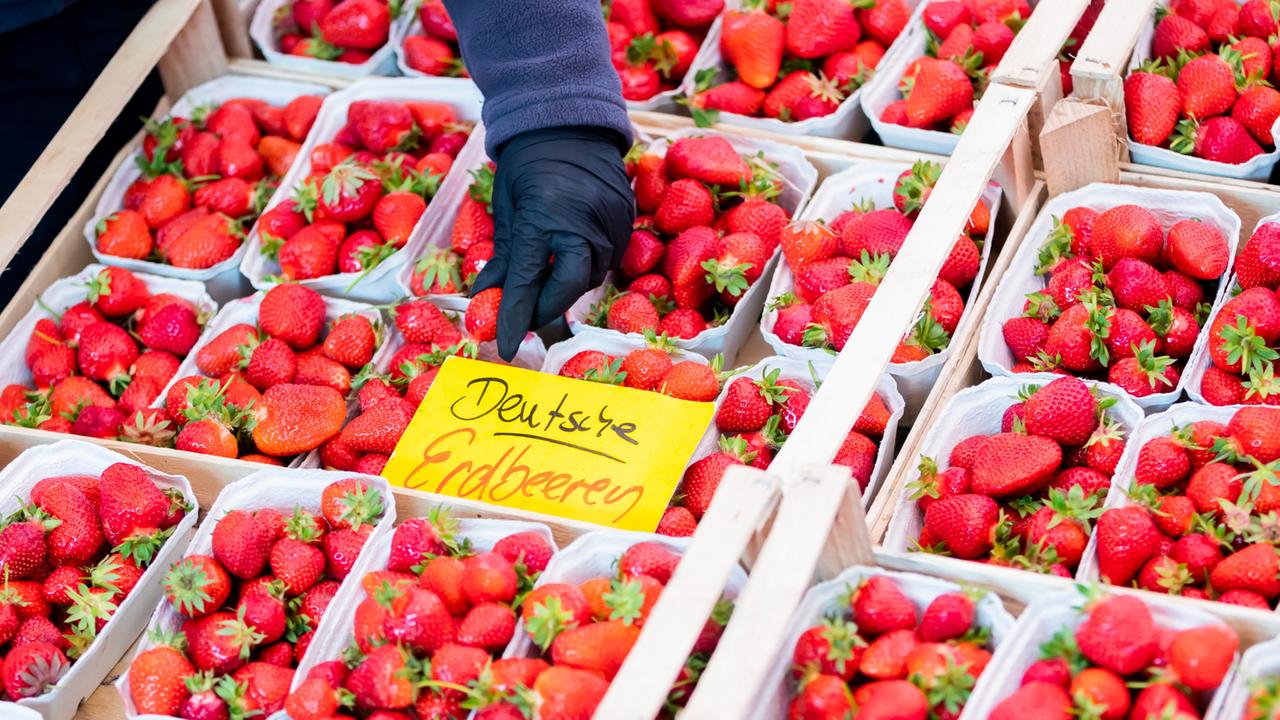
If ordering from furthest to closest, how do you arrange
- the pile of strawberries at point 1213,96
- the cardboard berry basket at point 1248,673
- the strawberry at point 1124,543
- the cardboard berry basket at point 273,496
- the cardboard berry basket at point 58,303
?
1. the cardboard berry basket at point 58,303
2. the pile of strawberries at point 1213,96
3. the cardboard berry basket at point 273,496
4. the strawberry at point 1124,543
5. the cardboard berry basket at point 1248,673

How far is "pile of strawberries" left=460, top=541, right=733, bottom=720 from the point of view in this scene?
153 cm

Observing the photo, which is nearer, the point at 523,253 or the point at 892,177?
the point at 523,253

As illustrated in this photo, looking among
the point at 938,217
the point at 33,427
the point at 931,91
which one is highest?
the point at 938,217

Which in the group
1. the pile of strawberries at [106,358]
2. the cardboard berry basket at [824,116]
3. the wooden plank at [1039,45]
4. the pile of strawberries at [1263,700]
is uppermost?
the wooden plank at [1039,45]

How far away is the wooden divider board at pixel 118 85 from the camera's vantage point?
7.92 ft

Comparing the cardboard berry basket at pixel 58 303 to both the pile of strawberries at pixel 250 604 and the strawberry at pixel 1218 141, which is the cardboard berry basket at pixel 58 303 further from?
the strawberry at pixel 1218 141

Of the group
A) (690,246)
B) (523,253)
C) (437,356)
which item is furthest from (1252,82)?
(437,356)

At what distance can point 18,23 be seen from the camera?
103 inches

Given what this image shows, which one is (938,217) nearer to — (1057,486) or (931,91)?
(1057,486)

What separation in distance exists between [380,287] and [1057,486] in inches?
50.5

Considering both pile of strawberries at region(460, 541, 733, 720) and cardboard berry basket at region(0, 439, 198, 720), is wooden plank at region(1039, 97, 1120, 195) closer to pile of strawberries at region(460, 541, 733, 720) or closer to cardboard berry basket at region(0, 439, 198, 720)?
pile of strawberries at region(460, 541, 733, 720)

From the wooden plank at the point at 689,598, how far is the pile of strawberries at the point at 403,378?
79cm

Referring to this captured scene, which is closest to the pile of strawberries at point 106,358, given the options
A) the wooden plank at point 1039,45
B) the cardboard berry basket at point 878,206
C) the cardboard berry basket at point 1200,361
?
the cardboard berry basket at point 878,206

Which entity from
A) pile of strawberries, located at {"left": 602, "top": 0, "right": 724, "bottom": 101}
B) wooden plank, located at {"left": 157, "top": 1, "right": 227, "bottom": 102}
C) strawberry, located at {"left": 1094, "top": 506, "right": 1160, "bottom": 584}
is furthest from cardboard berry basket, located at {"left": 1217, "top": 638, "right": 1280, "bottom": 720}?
wooden plank, located at {"left": 157, "top": 1, "right": 227, "bottom": 102}
